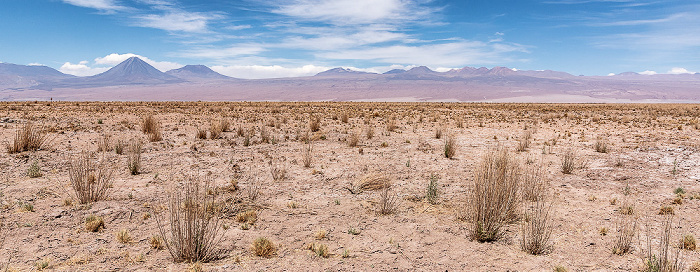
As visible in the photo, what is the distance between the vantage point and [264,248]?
464cm

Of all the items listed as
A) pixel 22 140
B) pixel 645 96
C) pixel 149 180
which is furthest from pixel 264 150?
pixel 645 96

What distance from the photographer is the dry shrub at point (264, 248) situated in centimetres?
463

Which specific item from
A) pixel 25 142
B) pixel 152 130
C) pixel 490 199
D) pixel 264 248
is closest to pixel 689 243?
pixel 490 199

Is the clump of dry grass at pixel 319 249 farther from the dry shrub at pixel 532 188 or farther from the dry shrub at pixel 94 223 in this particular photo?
the dry shrub at pixel 94 223

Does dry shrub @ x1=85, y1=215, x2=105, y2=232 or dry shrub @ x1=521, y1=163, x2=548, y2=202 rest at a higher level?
dry shrub @ x1=521, y1=163, x2=548, y2=202

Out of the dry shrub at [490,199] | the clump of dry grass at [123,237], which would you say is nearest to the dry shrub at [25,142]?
the clump of dry grass at [123,237]

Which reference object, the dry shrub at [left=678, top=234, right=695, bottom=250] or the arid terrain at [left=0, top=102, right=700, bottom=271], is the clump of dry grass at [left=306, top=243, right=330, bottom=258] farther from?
the dry shrub at [left=678, top=234, right=695, bottom=250]

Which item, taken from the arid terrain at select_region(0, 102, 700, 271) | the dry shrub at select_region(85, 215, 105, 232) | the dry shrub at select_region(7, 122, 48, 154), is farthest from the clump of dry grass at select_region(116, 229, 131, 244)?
the dry shrub at select_region(7, 122, 48, 154)

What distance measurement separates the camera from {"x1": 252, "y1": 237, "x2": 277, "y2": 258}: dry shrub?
15.2 ft

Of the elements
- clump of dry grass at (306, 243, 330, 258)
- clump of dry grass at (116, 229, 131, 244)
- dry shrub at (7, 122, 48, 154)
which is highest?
dry shrub at (7, 122, 48, 154)

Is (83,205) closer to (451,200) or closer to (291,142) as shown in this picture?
(451,200)

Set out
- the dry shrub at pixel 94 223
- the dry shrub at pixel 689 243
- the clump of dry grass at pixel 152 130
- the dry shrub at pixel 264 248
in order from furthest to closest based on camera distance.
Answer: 1. the clump of dry grass at pixel 152 130
2. the dry shrub at pixel 94 223
3. the dry shrub at pixel 689 243
4. the dry shrub at pixel 264 248

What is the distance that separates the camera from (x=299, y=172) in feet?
30.0

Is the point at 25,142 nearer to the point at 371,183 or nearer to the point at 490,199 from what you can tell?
the point at 371,183
